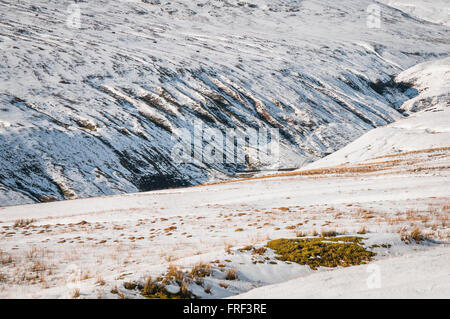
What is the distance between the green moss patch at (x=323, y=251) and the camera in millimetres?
9359

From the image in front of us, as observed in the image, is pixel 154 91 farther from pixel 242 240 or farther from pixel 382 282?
pixel 382 282

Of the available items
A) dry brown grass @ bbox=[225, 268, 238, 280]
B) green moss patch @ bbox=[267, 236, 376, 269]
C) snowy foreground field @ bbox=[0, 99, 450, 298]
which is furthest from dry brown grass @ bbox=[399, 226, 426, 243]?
dry brown grass @ bbox=[225, 268, 238, 280]

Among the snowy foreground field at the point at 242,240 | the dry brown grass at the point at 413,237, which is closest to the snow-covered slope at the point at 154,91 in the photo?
the snowy foreground field at the point at 242,240

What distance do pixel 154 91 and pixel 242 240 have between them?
9334 centimetres

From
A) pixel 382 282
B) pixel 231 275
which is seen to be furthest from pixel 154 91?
pixel 382 282

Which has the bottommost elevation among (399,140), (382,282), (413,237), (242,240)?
(399,140)

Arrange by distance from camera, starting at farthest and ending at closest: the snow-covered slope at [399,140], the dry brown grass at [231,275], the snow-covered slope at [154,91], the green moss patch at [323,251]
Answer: the snow-covered slope at [154,91] → the snow-covered slope at [399,140] → the green moss patch at [323,251] → the dry brown grass at [231,275]

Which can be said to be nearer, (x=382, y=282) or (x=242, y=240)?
(x=382, y=282)

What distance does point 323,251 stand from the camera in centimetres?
1001

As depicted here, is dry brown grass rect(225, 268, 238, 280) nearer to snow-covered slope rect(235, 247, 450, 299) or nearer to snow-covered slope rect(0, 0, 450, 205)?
A: snow-covered slope rect(235, 247, 450, 299)

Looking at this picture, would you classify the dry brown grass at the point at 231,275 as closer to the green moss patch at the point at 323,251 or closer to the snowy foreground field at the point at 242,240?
the snowy foreground field at the point at 242,240

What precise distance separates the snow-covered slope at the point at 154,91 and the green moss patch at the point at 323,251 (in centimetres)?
4907

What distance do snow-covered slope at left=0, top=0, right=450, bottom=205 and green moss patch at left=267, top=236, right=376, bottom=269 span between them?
4907 centimetres

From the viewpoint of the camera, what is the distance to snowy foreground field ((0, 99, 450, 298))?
754 cm
